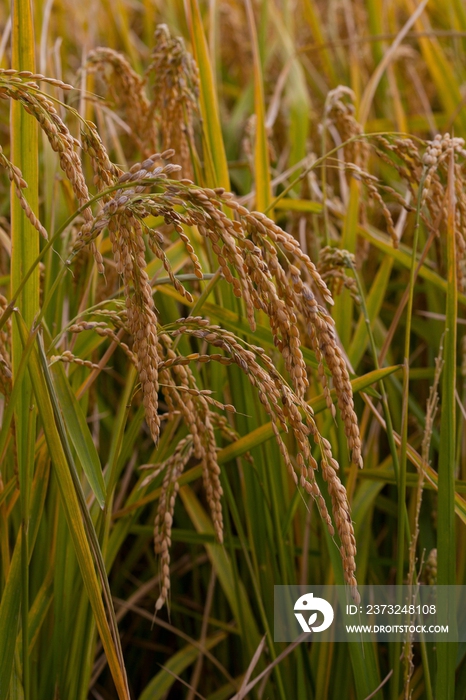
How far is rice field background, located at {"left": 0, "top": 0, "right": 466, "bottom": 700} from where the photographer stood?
0.66 m

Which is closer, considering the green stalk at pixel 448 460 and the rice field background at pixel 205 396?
the rice field background at pixel 205 396

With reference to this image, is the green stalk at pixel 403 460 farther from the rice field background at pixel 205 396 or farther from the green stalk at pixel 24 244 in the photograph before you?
the green stalk at pixel 24 244

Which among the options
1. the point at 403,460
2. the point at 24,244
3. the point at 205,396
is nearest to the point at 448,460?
the point at 403,460

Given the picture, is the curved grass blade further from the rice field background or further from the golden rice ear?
the golden rice ear

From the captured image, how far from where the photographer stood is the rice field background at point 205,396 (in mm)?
655

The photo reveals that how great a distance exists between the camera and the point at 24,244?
0.88 meters

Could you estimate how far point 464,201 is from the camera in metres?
0.97

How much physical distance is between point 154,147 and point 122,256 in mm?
680

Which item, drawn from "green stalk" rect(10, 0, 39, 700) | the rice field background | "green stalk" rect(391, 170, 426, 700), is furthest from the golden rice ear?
"green stalk" rect(391, 170, 426, 700)

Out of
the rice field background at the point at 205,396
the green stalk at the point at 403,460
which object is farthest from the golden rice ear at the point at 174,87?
the green stalk at the point at 403,460

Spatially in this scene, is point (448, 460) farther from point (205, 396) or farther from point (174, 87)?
point (174, 87)

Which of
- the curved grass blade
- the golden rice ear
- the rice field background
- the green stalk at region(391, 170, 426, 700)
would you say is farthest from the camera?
the golden rice ear

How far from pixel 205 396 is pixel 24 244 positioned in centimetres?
34

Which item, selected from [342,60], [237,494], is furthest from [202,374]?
[342,60]
